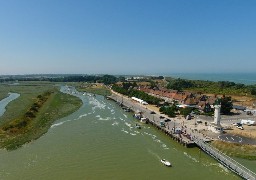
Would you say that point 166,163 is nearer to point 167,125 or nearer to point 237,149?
point 237,149

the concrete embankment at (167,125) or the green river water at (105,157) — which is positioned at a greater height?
the concrete embankment at (167,125)

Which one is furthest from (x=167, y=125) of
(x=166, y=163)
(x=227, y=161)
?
(x=227, y=161)

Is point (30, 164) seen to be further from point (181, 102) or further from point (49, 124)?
point (181, 102)

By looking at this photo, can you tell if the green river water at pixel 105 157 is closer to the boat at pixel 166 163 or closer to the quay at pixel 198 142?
the boat at pixel 166 163

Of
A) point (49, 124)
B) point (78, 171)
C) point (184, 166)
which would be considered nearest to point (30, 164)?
point (78, 171)

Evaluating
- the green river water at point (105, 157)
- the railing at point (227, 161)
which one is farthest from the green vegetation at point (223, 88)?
the railing at point (227, 161)

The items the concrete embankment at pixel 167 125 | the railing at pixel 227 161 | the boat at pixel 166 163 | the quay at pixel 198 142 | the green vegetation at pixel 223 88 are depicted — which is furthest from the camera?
the green vegetation at pixel 223 88
